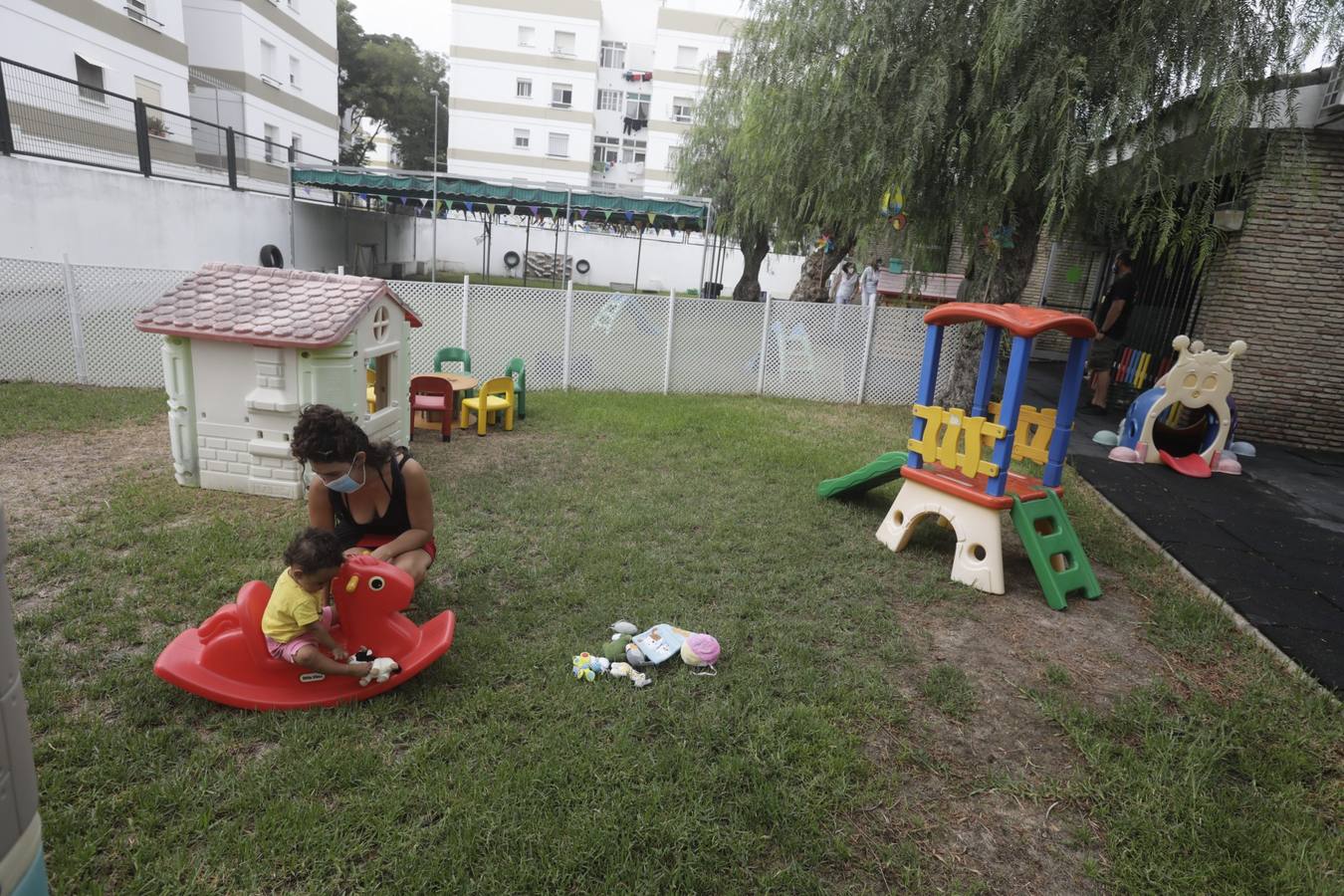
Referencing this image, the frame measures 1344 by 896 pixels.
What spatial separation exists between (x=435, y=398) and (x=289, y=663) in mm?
4844

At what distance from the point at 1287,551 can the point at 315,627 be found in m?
6.29

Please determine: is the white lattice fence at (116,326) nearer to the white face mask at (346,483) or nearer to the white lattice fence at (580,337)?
the white lattice fence at (580,337)

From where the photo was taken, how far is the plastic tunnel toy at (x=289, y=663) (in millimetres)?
2939

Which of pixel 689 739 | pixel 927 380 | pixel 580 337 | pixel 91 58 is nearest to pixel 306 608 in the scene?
pixel 689 739

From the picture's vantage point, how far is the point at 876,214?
874 cm

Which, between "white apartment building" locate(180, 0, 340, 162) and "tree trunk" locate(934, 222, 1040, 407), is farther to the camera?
"white apartment building" locate(180, 0, 340, 162)

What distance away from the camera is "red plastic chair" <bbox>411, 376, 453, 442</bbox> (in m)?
7.43

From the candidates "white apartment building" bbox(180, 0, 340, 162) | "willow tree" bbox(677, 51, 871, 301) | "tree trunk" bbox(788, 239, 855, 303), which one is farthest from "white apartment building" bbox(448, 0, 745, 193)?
"tree trunk" bbox(788, 239, 855, 303)

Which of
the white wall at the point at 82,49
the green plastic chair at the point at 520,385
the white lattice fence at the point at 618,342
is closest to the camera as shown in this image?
the green plastic chair at the point at 520,385

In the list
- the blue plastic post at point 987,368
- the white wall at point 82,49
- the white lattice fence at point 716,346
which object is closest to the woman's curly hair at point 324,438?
the blue plastic post at point 987,368

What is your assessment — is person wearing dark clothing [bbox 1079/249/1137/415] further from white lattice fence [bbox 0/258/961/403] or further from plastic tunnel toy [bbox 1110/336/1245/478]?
plastic tunnel toy [bbox 1110/336/1245/478]

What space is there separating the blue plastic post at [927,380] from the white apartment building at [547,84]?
1240 inches

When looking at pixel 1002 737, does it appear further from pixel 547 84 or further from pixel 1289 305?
pixel 547 84

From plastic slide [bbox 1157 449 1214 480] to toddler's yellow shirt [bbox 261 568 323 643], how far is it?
7839 mm
